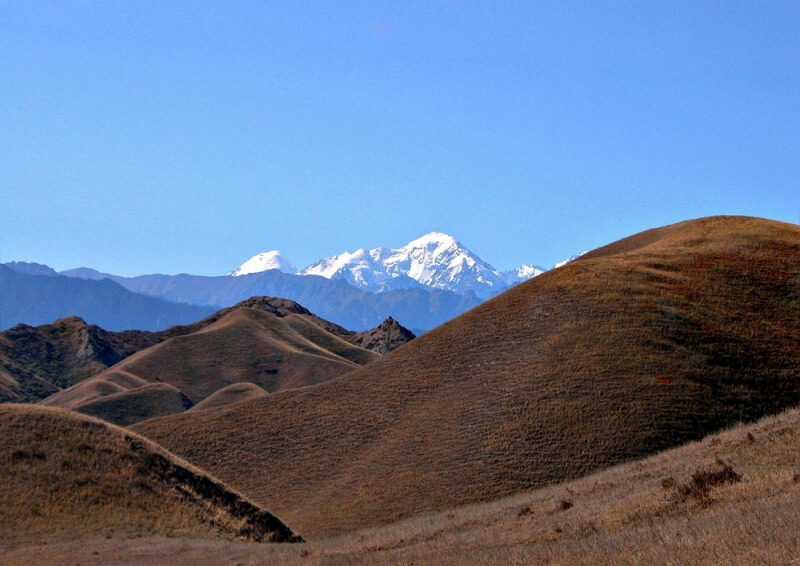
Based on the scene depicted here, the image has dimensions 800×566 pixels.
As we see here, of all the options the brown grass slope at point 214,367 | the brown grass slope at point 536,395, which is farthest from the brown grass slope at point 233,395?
the brown grass slope at point 536,395

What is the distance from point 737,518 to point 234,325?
153 metres

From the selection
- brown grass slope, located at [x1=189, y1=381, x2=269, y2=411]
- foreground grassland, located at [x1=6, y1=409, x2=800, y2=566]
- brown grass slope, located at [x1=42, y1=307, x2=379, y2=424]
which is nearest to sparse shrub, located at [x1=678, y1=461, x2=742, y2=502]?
foreground grassland, located at [x1=6, y1=409, x2=800, y2=566]

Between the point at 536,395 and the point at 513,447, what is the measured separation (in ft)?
18.4

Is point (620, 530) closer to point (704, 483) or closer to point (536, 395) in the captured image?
point (704, 483)

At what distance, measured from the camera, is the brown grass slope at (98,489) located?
3341 centimetres

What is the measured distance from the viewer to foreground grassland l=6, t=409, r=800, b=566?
472 inches

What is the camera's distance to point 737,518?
12.9 meters

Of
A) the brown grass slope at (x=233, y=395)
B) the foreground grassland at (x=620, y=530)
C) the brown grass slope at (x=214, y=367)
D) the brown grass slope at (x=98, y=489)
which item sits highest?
the brown grass slope at (x=214, y=367)

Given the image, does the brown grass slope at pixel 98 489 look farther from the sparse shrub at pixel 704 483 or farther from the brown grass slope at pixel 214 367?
the brown grass slope at pixel 214 367

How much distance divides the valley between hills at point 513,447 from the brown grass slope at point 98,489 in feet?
0.39

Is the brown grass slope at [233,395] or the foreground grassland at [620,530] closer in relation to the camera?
the foreground grassland at [620,530]

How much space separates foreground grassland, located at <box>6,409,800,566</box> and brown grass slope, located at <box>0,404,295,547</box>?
2055 millimetres

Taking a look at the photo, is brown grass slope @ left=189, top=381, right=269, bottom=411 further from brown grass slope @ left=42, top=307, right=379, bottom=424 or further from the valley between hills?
the valley between hills

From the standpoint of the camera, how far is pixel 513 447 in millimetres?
47469
